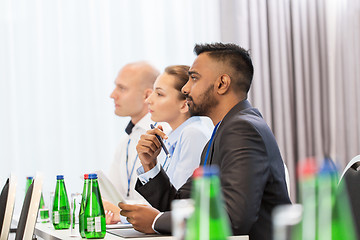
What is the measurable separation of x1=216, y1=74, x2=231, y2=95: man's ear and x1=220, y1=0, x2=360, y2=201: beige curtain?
7.84ft

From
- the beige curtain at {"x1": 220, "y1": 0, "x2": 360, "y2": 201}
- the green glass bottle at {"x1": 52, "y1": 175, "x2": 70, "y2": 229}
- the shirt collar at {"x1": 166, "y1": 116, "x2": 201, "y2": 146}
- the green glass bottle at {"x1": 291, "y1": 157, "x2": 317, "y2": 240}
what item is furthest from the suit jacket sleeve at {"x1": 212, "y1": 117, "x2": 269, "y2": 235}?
the beige curtain at {"x1": 220, "y1": 0, "x2": 360, "y2": 201}

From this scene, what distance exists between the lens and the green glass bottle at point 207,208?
63 cm

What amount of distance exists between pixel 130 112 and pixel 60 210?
145cm

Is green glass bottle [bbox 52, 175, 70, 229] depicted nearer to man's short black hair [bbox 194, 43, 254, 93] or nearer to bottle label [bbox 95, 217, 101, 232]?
bottle label [bbox 95, 217, 101, 232]

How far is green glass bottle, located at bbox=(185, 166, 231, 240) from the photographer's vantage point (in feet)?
2.06

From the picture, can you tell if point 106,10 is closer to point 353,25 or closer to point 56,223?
point 353,25

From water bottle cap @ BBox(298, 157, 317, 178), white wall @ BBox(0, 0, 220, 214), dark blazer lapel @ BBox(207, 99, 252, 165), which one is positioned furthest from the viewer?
white wall @ BBox(0, 0, 220, 214)

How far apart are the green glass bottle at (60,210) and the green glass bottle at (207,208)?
61.4 inches

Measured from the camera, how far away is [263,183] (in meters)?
1.71

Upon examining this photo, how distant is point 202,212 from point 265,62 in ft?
12.8

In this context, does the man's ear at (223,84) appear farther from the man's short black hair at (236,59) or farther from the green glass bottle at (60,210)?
the green glass bottle at (60,210)

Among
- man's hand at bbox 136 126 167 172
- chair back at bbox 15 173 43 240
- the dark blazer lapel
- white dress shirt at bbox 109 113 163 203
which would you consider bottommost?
white dress shirt at bbox 109 113 163 203

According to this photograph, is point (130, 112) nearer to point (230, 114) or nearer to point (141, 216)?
Answer: point (230, 114)

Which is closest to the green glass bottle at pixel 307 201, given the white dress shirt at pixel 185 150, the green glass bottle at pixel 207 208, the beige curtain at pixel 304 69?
the green glass bottle at pixel 207 208
